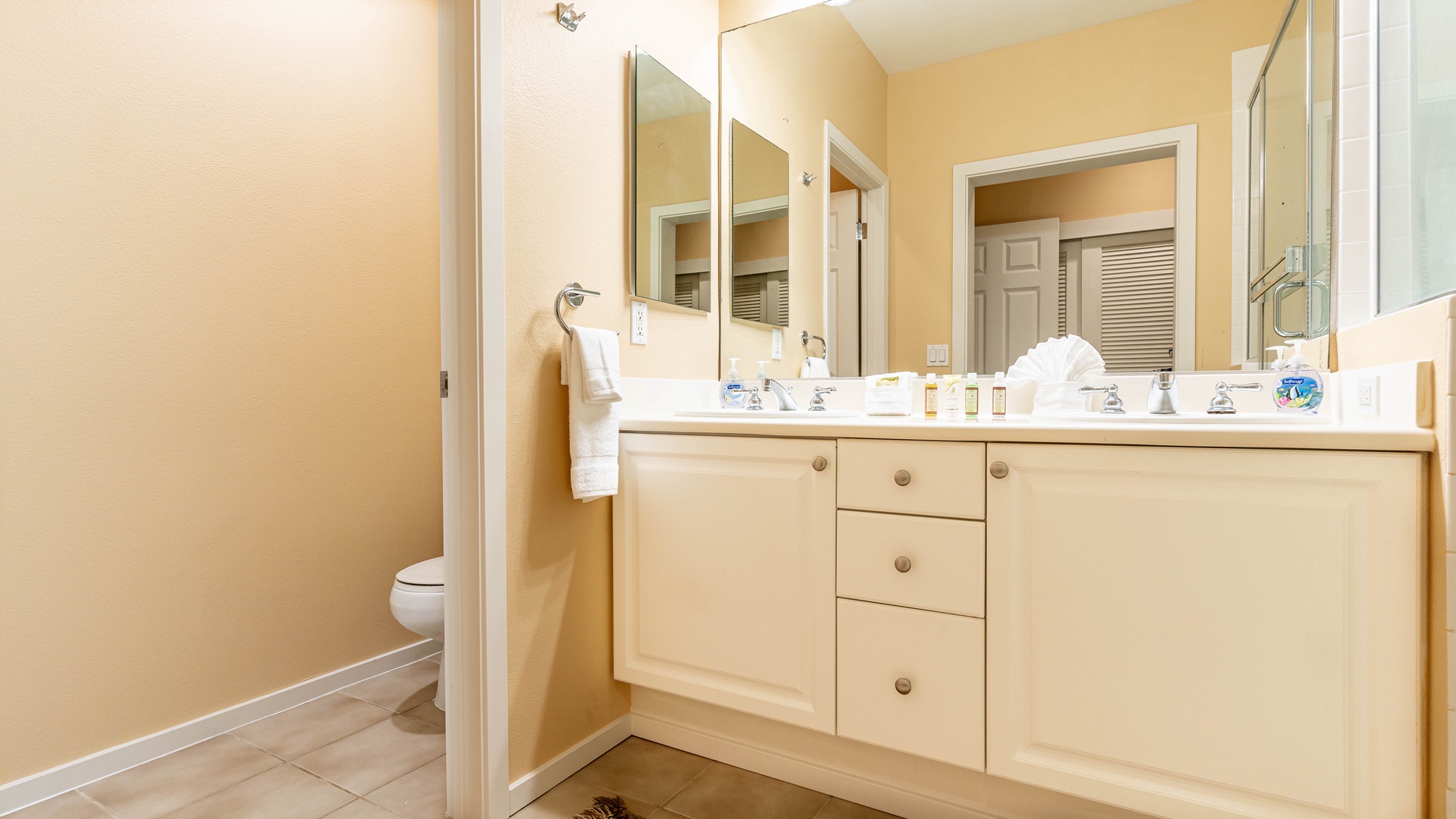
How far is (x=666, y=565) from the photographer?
1.64m

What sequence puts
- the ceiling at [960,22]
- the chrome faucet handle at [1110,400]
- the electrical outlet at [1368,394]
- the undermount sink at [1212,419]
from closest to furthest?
the electrical outlet at [1368,394], the undermount sink at [1212,419], the chrome faucet handle at [1110,400], the ceiling at [960,22]

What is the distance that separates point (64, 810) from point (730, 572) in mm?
1534

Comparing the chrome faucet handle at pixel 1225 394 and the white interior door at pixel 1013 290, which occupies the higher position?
the white interior door at pixel 1013 290

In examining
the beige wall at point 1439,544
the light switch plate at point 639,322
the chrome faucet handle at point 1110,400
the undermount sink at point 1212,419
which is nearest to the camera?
the beige wall at point 1439,544

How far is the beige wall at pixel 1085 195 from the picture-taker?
1.66m

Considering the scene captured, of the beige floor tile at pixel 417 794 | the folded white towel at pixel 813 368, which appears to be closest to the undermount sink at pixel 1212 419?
the folded white towel at pixel 813 368

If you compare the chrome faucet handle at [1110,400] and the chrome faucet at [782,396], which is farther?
the chrome faucet at [782,396]

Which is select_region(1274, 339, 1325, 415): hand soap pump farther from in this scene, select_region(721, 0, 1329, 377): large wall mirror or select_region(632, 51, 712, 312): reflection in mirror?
select_region(632, 51, 712, 312): reflection in mirror

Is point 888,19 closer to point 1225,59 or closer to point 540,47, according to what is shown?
point 1225,59

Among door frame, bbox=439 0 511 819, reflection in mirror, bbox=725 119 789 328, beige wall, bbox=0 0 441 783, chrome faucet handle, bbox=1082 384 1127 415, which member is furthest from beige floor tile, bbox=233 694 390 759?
chrome faucet handle, bbox=1082 384 1127 415

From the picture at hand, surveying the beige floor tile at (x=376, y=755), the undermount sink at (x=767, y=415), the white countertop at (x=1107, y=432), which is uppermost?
the undermount sink at (x=767, y=415)

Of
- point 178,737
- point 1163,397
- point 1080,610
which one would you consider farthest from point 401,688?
point 1163,397

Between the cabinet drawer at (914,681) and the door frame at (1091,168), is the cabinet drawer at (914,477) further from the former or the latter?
the door frame at (1091,168)

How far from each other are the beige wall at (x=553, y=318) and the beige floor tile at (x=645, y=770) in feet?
0.29
